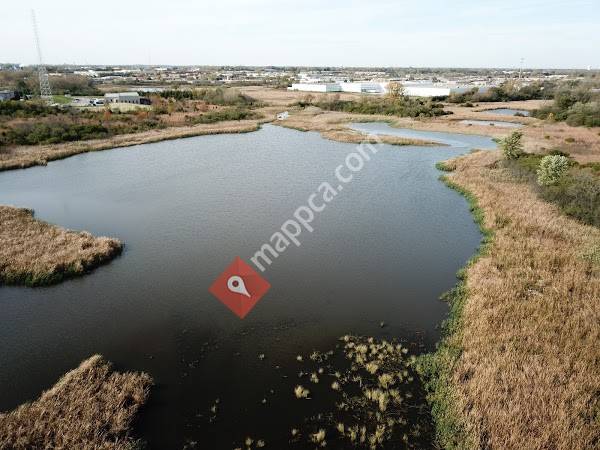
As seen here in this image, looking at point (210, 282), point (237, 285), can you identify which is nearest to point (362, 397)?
point (237, 285)

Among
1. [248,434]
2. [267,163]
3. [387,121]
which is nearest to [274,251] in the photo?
[248,434]

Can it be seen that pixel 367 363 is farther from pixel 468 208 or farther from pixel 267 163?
pixel 267 163

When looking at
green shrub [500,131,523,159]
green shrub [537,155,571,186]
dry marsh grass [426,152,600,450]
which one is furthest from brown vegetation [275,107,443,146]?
dry marsh grass [426,152,600,450]

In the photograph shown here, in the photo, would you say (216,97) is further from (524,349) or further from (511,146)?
(524,349)

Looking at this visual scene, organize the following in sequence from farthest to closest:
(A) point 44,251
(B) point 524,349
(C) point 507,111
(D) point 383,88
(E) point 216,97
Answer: (D) point 383,88 → (E) point 216,97 → (C) point 507,111 → (A) point 44,251 → (B) point 524,349

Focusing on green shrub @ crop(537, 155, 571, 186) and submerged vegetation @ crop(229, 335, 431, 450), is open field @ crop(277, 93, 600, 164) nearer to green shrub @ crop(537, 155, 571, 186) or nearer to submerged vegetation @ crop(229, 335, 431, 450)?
green shrub @ crop(537, 155, 571, 186)

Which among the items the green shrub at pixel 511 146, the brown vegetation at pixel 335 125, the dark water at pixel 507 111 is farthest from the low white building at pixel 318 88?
the green shrub at pixel 511 146
